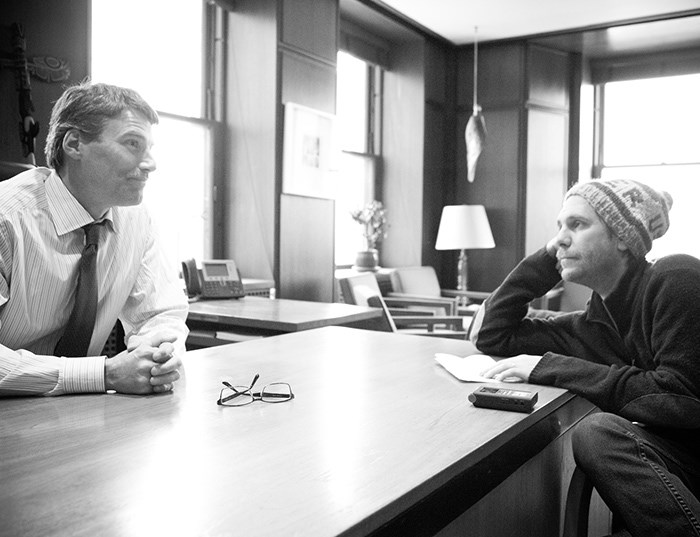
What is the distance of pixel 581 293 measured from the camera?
6195 millimetres

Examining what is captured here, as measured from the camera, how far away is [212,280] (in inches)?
148

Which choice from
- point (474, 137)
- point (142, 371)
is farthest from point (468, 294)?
point (142, 371)

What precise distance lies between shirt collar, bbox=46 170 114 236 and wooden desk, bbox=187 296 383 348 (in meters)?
1.29

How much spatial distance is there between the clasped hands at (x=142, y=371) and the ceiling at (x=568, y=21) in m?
4.40

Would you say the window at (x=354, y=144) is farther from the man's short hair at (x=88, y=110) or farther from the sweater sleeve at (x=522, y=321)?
the man's short hair at (x=88, y=110)

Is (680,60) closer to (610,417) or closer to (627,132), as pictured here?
(627,132)

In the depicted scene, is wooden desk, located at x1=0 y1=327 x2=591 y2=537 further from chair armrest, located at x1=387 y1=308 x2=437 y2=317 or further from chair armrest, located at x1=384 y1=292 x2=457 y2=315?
chair armrest, located at x1=384 y1=292 x2=457 y2=315

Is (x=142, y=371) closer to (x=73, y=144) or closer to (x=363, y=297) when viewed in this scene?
(x=73, y=144)

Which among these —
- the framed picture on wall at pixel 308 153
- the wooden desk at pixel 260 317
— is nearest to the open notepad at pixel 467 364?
the wooden desk at pixel 260 317

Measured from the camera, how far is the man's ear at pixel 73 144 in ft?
5.84

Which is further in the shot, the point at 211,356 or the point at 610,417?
the point at 211,356

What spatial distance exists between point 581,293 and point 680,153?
152 centimetres

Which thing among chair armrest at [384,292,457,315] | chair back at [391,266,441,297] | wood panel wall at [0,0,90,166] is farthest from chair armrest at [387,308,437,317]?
wood panel wall at [0,0,90,166]

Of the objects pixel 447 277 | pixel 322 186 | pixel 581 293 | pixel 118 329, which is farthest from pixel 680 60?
pixel 118 329
